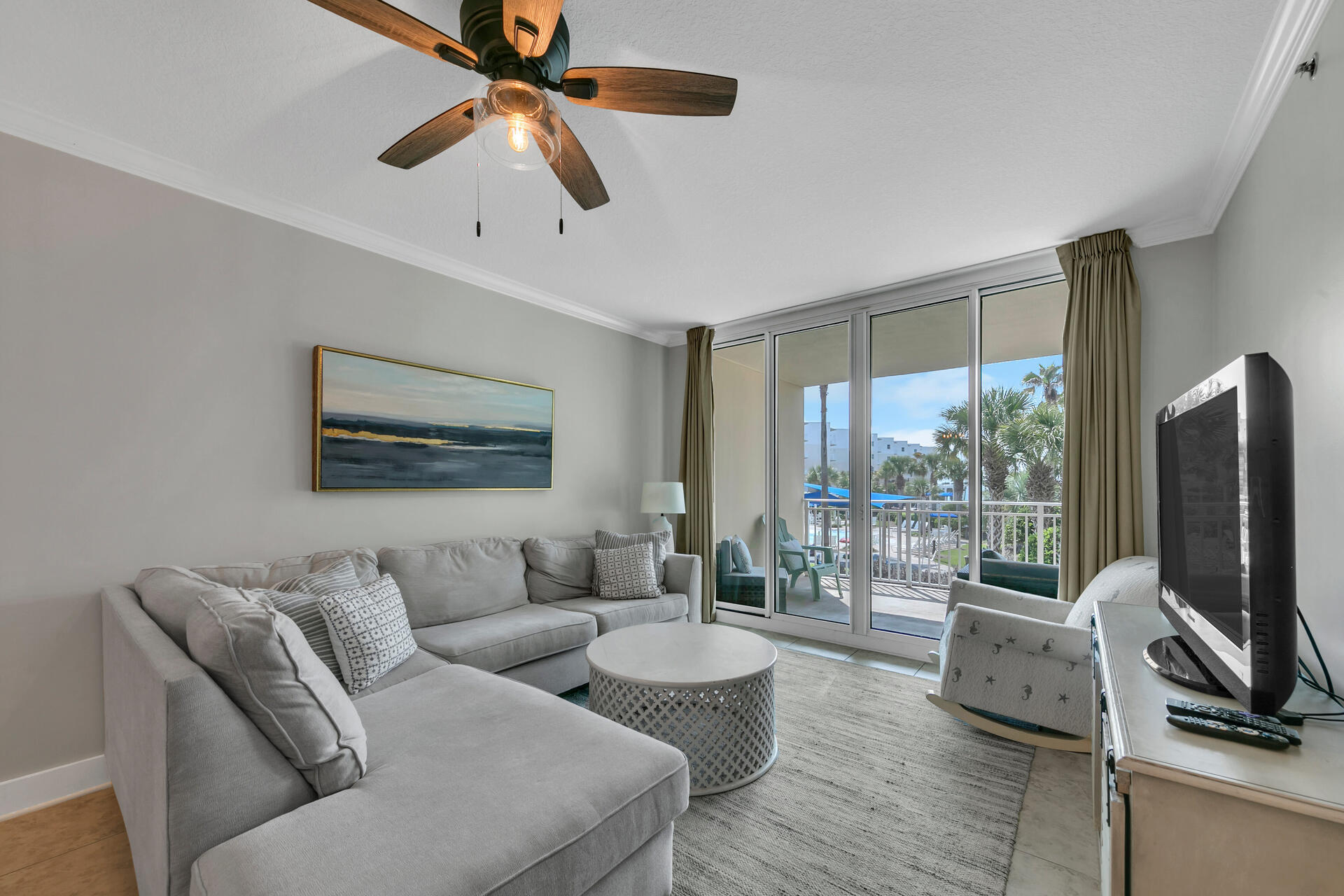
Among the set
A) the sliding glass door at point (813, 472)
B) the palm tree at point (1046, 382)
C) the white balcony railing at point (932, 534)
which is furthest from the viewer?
the sliding glass door at point (813, 472)

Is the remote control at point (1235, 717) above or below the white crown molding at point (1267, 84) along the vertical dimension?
below

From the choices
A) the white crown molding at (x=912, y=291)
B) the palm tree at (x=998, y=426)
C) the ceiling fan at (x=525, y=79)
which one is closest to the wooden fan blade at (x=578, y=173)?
the ceiling fan at (x=525, y=79)

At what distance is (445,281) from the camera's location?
3.56m

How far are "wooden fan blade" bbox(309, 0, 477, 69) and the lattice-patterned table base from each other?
2.10 metres

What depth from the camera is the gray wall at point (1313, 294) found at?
4.81 ft

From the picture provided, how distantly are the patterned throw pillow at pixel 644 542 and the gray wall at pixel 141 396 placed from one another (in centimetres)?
114

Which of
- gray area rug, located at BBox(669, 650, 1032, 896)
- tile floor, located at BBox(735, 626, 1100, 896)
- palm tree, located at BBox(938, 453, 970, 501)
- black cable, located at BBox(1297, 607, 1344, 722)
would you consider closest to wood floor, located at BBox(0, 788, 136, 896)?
gray area rug, located at BBox(669, 650, 1032, 896)

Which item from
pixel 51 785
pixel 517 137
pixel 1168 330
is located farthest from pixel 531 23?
pixel 1168 330

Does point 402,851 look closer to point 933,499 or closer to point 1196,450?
point 1196,450

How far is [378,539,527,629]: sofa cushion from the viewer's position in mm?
A: 2965

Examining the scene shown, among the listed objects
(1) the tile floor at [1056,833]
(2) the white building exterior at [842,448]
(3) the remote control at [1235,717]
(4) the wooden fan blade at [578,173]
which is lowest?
(1) the tile floor at [1056,833]

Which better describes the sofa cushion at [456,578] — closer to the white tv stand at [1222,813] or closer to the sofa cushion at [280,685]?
the sofa cushion at [280,685]

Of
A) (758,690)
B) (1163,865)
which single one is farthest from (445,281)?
(1163,865)

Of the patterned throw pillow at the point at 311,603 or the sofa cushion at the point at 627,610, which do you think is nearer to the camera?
the patterned throw pillow at the point at 311,603
